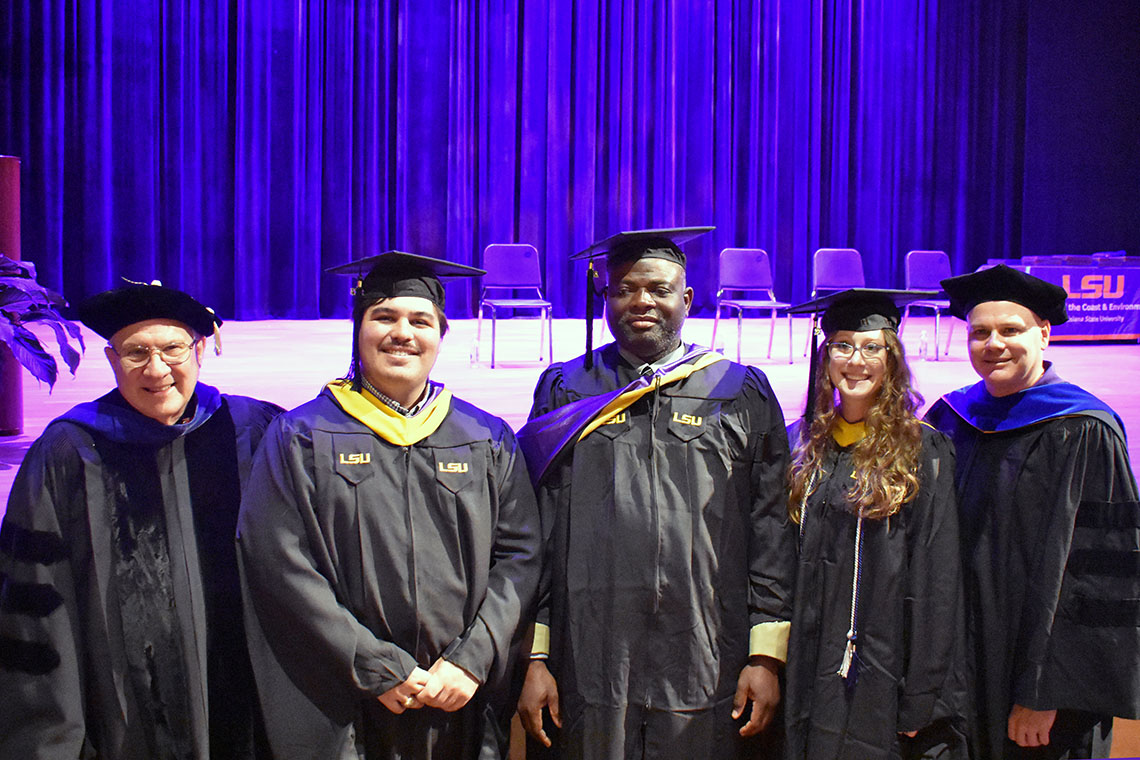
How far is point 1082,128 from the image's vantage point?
35.3 feet

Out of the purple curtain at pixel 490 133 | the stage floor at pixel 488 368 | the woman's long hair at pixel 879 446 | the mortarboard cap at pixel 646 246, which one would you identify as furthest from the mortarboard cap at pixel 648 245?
the purple curtain at pixel 490 133

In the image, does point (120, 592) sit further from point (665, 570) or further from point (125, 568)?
point (665, 570)

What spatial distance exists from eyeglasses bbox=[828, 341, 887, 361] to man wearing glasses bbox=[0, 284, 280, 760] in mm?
1340

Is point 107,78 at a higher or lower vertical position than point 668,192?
higher

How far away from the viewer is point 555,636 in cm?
207

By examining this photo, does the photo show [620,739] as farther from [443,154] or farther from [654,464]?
[443,154]

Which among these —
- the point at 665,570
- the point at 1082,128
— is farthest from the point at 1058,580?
the point at 1082,128

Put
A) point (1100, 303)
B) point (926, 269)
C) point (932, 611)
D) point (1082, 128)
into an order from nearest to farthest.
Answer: point (932, 611), point (1100, 303), point (926, 269), point (1082, 128)

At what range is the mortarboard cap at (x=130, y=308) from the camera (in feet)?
6.02

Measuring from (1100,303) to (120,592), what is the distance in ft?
26.2

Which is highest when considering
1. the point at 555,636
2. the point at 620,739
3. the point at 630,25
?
the point at 630,25

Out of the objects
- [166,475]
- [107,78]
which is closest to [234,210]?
[107,78]

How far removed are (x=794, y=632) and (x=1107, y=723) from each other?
0.73 metres

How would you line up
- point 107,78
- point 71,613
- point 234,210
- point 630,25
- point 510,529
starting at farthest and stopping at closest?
1. point 630,25
2. point 234,210
3. point 107,78
4. point 510,529
5. point 71,613
